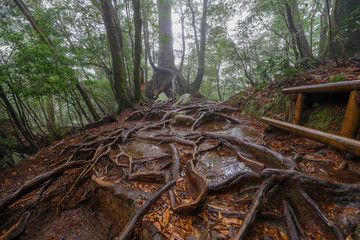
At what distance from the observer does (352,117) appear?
2049mm

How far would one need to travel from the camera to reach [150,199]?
6.02 feet

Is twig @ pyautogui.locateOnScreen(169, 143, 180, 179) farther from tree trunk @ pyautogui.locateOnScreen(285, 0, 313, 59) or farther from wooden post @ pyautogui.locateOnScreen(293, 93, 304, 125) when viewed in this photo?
tree trunk @ pyautogui.locateOnScreen(285, 0, 313, 59)

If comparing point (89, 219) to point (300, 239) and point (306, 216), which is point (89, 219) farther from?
point (306, 216)

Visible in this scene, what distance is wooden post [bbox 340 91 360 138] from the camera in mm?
1990

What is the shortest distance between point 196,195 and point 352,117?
2.65 m

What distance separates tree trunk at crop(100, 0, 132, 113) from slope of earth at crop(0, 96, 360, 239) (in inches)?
205

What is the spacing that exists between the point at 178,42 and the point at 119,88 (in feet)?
42.6

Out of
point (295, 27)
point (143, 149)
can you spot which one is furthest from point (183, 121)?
point (295, 27)

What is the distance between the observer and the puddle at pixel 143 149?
11.5 feet

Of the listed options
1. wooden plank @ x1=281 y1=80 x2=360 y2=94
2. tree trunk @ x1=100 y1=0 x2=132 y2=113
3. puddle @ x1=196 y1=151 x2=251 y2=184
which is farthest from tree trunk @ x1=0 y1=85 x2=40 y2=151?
wooden plank @ x1=281 y1=80 x2=360 y2=94

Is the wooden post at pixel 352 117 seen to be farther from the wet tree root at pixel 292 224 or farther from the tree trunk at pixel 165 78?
the tree trunk at pixel 165 78

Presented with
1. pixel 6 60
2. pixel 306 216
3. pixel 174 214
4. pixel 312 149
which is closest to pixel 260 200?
pixel 306 216

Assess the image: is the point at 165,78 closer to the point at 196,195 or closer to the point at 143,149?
the point at 143,149

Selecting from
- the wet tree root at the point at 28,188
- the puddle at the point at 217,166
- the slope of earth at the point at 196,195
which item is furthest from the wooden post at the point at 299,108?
the wet tree root at the point at 28,188
